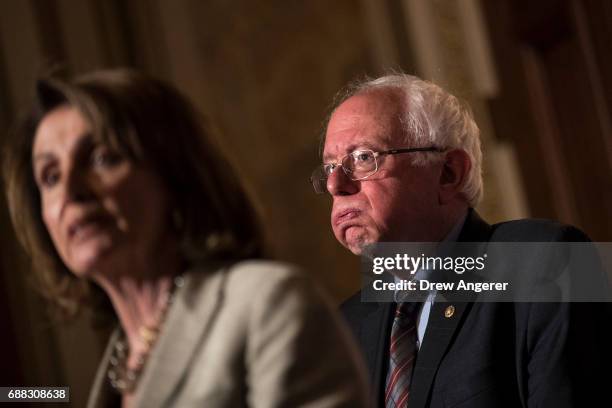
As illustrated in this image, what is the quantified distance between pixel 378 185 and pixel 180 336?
2.08ft

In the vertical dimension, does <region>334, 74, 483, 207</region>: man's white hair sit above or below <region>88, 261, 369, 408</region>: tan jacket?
above

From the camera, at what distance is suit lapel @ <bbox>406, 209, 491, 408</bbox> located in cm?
118

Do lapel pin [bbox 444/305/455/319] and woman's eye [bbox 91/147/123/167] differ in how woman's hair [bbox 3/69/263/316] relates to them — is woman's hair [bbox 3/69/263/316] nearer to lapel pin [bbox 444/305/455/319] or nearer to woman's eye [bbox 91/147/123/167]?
woman's eye [bbox 91/147/123/167]

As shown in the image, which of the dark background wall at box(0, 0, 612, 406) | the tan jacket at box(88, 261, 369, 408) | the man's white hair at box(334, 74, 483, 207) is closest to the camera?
the tan jacket at box(88, 261, 369, 408)

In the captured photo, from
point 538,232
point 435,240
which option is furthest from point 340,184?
point 538,232

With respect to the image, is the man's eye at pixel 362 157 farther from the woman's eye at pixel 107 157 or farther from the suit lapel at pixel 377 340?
the woman's eye at pixel 107 157

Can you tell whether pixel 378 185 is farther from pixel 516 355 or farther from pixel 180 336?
pixel 180 336

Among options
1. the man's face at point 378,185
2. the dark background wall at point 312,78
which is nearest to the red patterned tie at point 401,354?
the man's face at point 378,185

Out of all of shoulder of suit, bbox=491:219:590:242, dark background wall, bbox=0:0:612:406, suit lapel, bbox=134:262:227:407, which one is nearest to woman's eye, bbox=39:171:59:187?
suit lapel, bbox=134:262:227:407

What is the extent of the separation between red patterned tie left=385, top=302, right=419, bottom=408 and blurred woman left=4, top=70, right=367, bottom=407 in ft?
1.65

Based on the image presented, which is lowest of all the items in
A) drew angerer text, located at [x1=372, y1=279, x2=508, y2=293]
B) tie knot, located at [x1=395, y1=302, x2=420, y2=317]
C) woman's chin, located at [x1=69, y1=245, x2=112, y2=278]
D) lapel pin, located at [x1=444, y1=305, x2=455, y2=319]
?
lapel pin, located at [x1=444, y1=305, x2=455, y2=319]

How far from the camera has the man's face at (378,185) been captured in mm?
1247

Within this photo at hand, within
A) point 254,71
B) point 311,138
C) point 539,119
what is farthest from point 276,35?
point 539,119

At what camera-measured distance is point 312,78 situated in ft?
11.8
